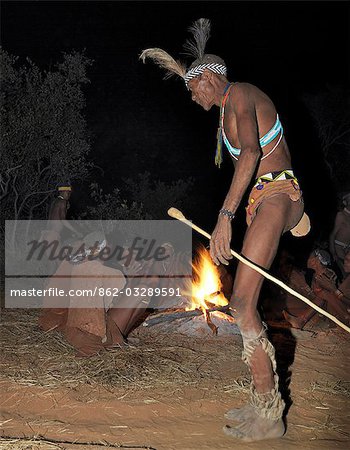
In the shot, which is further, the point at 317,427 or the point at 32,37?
the point at 32,37

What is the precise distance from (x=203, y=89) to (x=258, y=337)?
1.61 metres

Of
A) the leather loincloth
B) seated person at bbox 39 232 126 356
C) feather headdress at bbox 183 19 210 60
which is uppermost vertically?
feather headdress at bbox 183 19 210 60

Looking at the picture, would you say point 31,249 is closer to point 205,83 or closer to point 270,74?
point 205,83

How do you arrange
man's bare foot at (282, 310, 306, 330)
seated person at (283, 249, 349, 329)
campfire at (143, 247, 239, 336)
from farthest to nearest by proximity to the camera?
seated person at (283, 249, 349, 329)
man's bare foot at (282, 310, 306, 330)
campfire at (143, 247, 239, 336)

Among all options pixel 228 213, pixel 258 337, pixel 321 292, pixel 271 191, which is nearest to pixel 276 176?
pixel 271 191

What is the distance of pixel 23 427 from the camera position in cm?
309

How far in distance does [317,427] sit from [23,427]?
1.78 m

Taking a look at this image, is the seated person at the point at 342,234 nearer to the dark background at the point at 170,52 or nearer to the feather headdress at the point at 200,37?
the feather headdress at the point at 200,37

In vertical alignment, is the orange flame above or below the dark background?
→ below

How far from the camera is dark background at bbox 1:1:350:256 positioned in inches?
928

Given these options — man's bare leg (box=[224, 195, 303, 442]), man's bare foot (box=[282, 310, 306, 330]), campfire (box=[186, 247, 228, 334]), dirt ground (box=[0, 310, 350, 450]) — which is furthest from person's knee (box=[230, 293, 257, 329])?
man's bare foot (box=[282, 310, 306, 330])

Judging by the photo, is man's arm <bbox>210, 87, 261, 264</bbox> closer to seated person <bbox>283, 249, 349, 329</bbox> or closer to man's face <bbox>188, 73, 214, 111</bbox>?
man's face <bbox>188, 73, 214, 111</bbox>

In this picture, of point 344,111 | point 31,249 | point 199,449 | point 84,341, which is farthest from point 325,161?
point 199,449

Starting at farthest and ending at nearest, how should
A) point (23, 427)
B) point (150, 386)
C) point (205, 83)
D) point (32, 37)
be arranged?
point (32, 37), point (150, 386), point (205, 83), point (23, 427)
